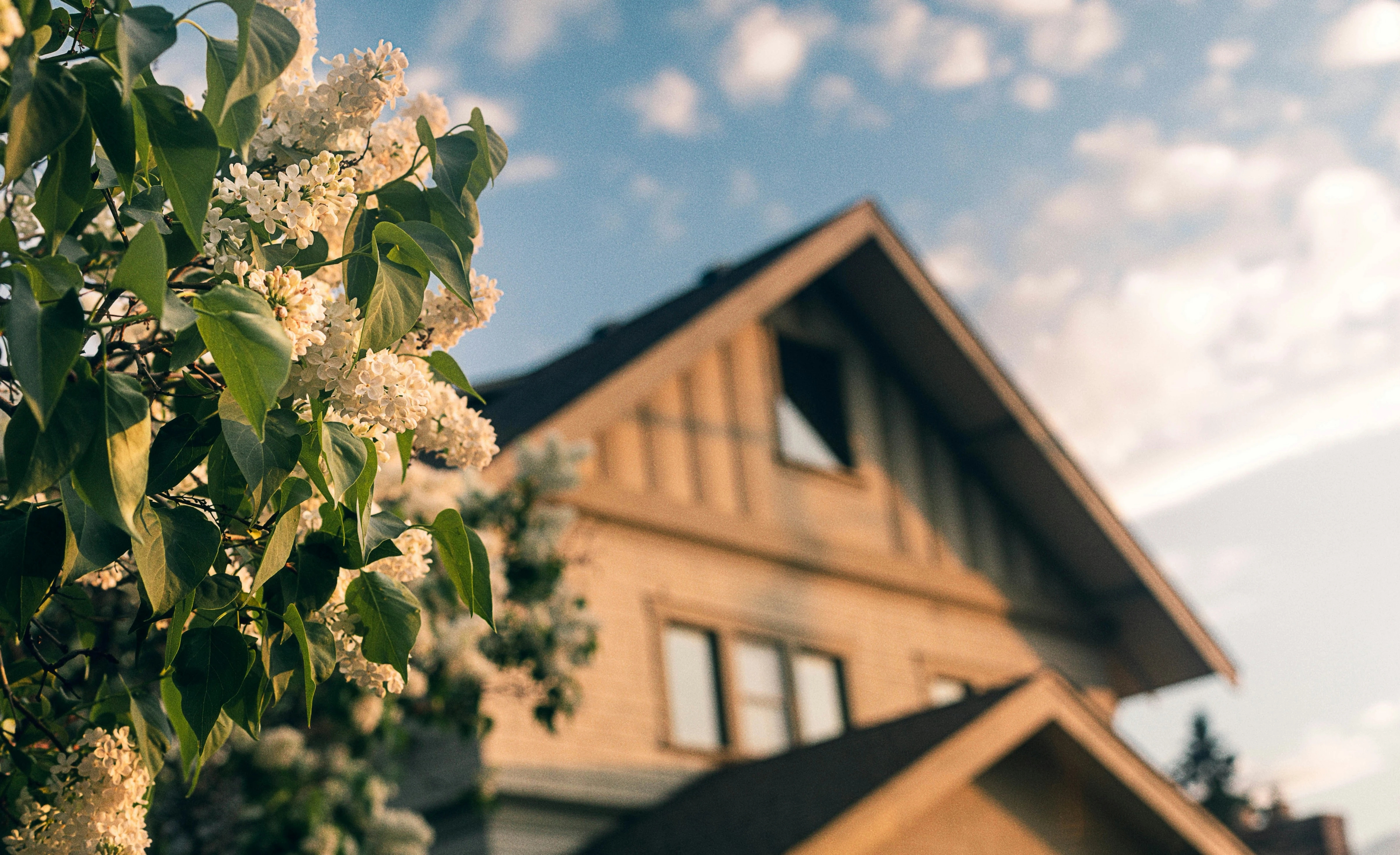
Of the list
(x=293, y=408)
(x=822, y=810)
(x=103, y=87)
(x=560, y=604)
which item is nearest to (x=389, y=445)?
(x=293, y=408)

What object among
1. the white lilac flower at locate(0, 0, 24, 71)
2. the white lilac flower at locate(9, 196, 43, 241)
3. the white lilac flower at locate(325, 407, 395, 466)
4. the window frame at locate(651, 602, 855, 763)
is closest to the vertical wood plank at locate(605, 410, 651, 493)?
the window frame at locate(651, 602, 855, 763)

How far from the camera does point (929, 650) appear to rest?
1559cm

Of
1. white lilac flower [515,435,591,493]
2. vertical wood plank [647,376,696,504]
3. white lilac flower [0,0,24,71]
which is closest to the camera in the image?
white lilac flower [0,0,24,71]

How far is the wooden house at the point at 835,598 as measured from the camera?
11.4 metres

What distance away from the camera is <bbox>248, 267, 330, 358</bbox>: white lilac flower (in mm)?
2574

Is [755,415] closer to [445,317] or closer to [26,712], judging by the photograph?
[445,317]

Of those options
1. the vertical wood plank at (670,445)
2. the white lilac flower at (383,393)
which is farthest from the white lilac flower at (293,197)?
the vertical wood plank at (670,445)

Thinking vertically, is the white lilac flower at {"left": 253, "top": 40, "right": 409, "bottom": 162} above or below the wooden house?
below

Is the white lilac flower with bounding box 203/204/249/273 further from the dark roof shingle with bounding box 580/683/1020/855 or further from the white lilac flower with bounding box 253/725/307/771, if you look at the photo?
the dark roof shingle with bounding box 580/683/1020/855

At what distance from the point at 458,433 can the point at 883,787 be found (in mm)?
7120

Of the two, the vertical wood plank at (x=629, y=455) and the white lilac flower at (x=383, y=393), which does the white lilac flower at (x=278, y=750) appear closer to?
the vertical wood plank at (x=629, y=455)

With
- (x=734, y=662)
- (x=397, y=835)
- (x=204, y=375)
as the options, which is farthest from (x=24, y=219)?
(x=734, y=662)

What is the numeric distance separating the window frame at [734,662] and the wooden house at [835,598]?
0.03m

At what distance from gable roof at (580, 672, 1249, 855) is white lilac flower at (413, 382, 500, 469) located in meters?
6.38
